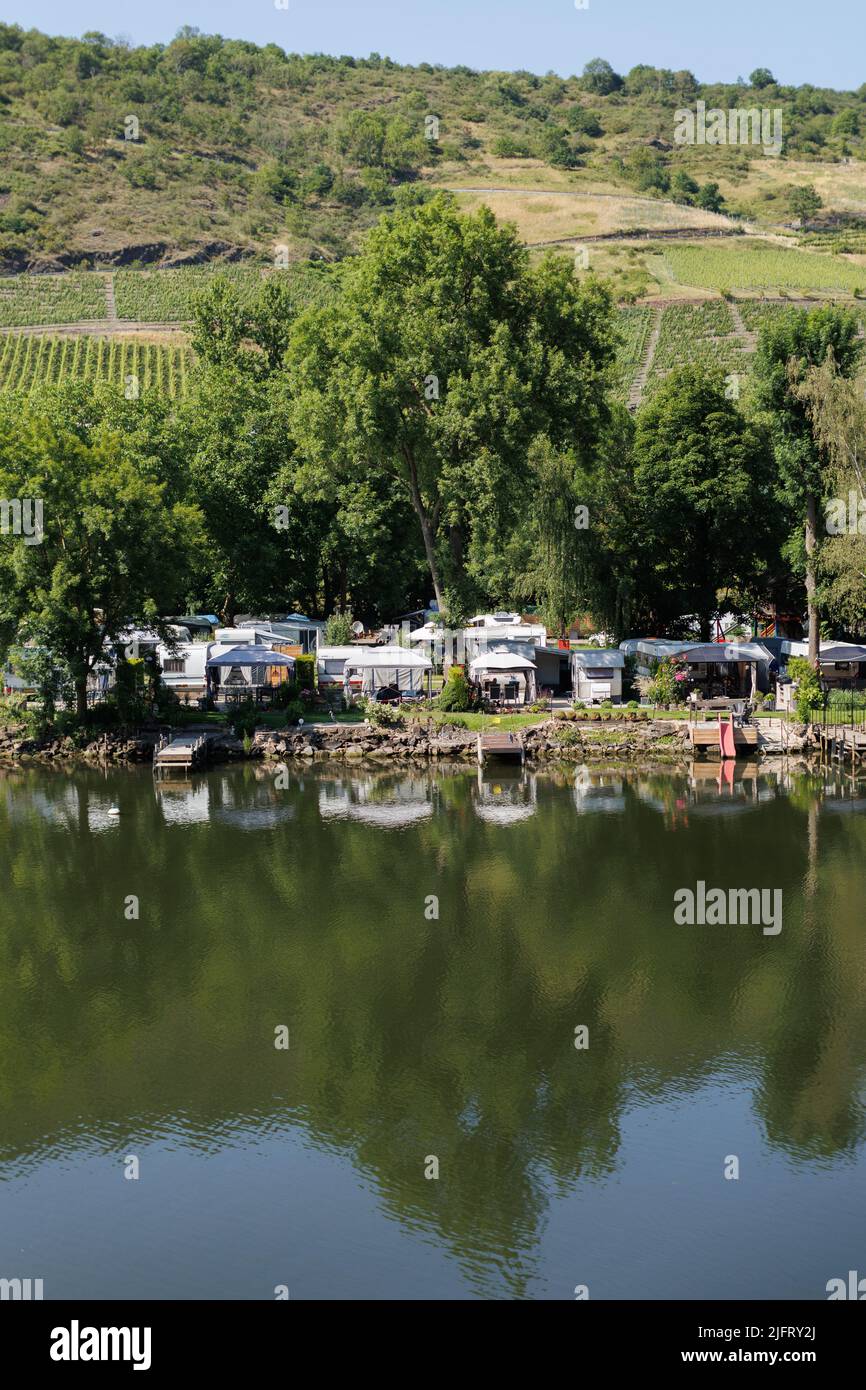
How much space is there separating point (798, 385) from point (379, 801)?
2395cm

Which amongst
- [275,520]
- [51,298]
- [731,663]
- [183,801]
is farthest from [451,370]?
[51,298]

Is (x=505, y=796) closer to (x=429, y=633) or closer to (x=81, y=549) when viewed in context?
(x=429, y=633)

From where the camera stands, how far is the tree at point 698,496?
58906 mm

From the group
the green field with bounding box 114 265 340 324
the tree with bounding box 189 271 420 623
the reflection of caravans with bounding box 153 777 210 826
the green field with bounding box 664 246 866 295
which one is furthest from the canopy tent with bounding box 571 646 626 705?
the green field with bounding box 664 246 866 295

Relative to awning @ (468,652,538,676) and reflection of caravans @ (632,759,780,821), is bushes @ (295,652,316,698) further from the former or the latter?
reflection of caravans @ (632,759,780,821)

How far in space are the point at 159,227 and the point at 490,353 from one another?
131215 mm

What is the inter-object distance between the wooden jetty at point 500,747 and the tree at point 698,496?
625 inches

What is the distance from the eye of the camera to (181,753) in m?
46.7

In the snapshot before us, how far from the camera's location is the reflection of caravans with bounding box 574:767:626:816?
134 ft

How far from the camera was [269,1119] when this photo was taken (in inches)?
822

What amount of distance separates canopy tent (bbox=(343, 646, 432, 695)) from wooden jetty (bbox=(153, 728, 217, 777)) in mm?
8223

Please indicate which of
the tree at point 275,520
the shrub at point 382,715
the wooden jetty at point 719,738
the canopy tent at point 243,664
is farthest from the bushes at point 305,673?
the wooden jetty at point 719,738

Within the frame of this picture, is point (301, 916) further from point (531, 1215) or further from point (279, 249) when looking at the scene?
point (279, 249)

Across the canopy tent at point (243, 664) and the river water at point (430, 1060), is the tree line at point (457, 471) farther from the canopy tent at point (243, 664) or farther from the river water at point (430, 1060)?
the river water at point (430, 1060)
